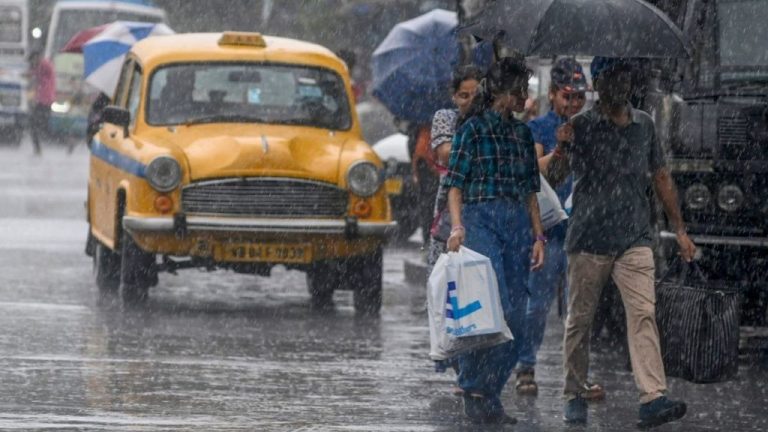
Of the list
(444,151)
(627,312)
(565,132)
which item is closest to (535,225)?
(565,132)

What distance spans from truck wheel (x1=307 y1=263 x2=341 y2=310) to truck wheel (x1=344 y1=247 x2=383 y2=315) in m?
0.31

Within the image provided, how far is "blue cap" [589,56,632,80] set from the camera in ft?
31.6

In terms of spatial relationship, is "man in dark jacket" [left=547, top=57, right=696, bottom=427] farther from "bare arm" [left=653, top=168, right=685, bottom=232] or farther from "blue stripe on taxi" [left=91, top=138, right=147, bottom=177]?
"blue stripe on taxi" [left=91, top=138, right=147, bottom=177]

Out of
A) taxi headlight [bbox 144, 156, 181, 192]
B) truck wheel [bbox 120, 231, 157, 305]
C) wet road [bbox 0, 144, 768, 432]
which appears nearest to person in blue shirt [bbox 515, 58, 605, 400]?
wet road [bbox 0, 144, 768, 432]

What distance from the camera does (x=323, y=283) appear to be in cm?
1547

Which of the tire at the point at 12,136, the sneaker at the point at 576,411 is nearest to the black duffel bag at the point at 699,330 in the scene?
the sneaker at the point at 576,411

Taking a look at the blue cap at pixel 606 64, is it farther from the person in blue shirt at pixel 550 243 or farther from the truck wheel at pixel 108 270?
the truck wheel at pixel 108 270

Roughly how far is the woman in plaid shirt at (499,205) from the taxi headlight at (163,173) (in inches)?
194

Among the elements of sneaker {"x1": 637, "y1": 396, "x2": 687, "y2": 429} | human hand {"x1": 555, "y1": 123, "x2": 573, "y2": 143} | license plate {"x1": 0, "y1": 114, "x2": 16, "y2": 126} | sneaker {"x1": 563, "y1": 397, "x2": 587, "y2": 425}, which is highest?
human hand {"x1": 555, "y1": 123, "x2": 573, "y2": 143}

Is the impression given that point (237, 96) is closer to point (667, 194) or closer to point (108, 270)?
point (108, 270)

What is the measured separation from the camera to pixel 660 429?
9758 mm

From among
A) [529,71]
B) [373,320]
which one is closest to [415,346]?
[373,320]

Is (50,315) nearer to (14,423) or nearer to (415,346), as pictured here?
(415,346)

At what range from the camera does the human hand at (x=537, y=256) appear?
9530 millimetres
